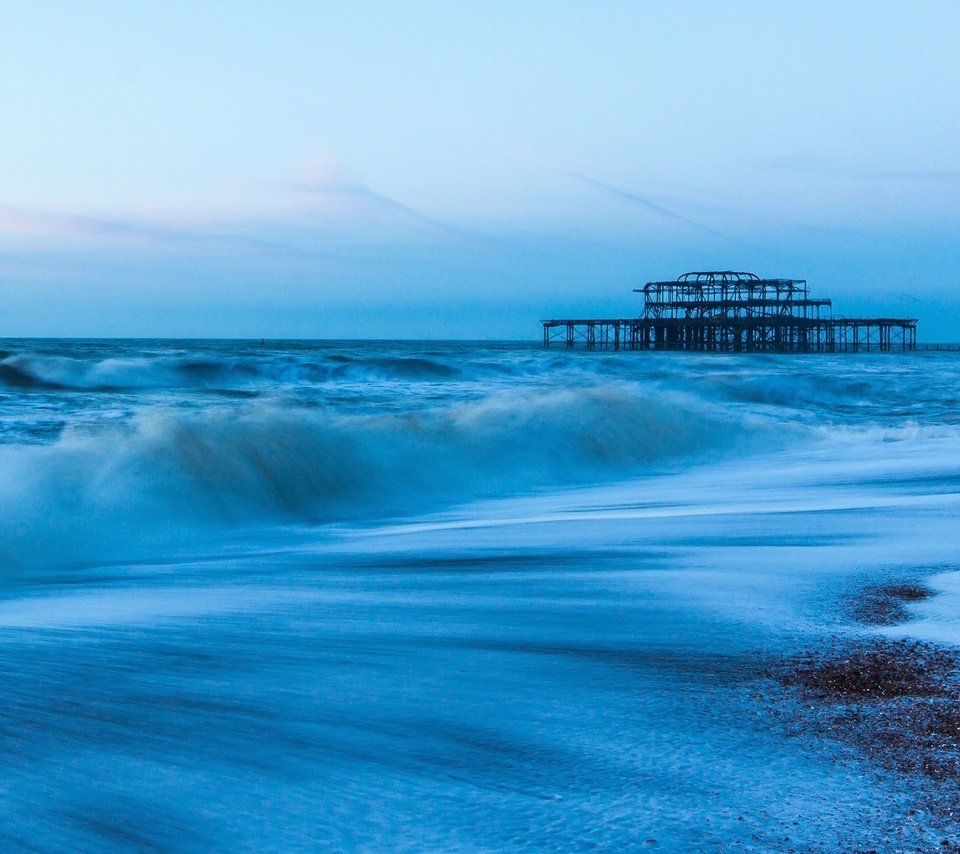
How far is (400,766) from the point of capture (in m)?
3.03

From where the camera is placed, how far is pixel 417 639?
14.3ft

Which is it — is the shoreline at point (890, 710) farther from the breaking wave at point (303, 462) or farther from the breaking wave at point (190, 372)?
the breaking wave at point (190, 372)

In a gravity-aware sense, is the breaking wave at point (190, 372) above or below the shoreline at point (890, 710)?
above

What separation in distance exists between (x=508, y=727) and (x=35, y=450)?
7.78 metres

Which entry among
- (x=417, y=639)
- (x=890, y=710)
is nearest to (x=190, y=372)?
(x=417, y=639)

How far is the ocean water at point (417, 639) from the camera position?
272 centimetres

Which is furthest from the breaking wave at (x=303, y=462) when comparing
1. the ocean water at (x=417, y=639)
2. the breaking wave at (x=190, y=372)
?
the breaking wave at (x=190, y=372)

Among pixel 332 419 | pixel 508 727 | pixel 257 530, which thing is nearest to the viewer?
pixel 508 727

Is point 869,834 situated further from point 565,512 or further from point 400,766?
point 565,512

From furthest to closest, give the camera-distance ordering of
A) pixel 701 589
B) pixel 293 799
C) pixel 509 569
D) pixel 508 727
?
pixel 509 569, pixel 701 589, pixel 508 727, pixel 293 799

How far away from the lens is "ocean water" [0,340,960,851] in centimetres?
272

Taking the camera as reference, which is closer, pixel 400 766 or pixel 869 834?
pixel 869 834

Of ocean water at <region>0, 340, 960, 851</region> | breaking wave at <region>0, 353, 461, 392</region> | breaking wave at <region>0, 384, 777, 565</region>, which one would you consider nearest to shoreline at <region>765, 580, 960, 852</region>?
ocean water at <region>0, 340, 960, 851</region>

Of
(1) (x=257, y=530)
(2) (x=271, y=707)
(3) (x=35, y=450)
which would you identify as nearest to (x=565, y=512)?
(1) (x=257, y=530)
